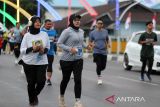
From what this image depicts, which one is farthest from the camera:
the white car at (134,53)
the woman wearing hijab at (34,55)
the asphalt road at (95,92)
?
the white car at (134,53)

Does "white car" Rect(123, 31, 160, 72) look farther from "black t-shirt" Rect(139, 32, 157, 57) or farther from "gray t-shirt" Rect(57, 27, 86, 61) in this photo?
"gray t-shirt" Rect(57, 27, 86, 61)

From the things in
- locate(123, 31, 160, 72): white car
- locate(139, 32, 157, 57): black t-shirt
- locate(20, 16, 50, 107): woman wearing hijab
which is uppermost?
locate(20, 16, 50, 107): woman wearing hijab

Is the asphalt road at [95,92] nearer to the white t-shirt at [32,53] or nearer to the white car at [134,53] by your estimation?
the white t-shirt at [32,53]

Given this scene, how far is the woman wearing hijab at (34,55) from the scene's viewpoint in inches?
390

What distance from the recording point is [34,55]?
32.8 feet

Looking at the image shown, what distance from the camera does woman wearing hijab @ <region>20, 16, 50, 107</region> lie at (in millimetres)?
9914

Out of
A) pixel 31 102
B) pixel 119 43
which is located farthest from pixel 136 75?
pixel 119 43

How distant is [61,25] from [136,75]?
57.7 meters

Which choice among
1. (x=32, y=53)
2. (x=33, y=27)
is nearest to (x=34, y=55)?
(x=32, y=53)

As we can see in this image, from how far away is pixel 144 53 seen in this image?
1628cm

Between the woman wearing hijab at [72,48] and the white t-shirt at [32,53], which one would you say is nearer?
the white t-shirt at [32,53]

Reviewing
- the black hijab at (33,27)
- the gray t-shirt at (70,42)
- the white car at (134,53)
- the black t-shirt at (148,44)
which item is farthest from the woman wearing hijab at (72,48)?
the white car at (134,53)

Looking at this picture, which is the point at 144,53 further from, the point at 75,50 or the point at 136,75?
the point at 75,50

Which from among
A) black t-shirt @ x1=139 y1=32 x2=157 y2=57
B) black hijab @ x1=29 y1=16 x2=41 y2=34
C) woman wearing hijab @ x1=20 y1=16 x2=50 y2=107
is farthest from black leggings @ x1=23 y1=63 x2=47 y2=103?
black t-shirt @ x1=139 y1=32 x2=157 y2=57
